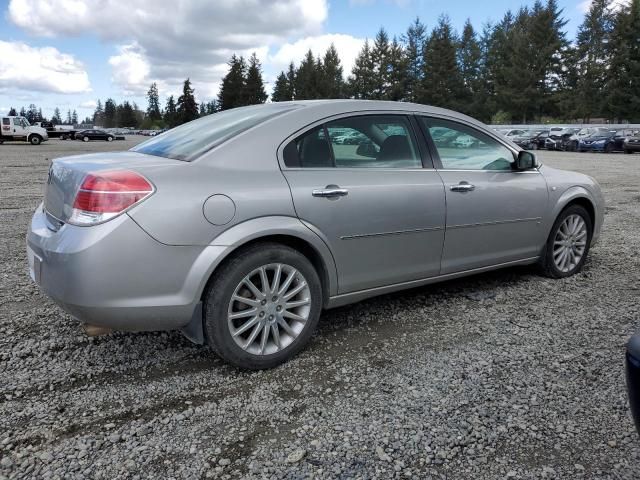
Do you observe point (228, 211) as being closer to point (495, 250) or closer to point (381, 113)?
point (381, 113)

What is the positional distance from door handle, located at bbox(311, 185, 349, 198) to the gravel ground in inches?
39.2

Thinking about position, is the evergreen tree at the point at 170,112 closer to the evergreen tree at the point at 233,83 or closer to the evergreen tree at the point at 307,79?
the evergreen tree at the point at 233,83

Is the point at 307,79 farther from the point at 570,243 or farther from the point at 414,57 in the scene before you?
the point at 570,243

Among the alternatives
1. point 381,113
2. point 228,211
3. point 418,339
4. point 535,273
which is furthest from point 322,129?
A: point 535,273

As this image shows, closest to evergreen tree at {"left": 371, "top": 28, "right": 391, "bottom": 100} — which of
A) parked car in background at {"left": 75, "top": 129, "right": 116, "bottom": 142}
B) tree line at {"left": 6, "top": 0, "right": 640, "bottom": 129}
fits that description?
tree line at {"left": 6, "top": 0, "right": 640, "bottom": 129}

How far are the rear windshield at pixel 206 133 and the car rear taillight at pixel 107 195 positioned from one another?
1.32 feet

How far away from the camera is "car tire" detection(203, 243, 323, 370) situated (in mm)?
2900

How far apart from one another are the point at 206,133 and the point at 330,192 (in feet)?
3.02

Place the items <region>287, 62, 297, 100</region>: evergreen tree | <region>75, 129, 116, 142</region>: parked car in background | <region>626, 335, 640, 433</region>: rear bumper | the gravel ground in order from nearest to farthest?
<region>626, 335, 640, 433</region>: rear bumper
the gravel ground
<region>75, 129, 116, 142</region>: parked car in background
<region>287, 62, 297, 100</region>: evergreen tree

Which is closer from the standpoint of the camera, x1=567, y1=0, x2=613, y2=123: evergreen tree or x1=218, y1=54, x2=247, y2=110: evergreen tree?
x1=567, y1=0, x2=613, y2=123: evergreen tree

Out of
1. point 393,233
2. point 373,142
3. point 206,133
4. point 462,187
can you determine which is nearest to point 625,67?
point 462,187

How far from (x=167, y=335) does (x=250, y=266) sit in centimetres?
104

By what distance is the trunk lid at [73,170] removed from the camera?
283 centimetres

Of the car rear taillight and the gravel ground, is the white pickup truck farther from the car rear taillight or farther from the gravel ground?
the car rear taillight
